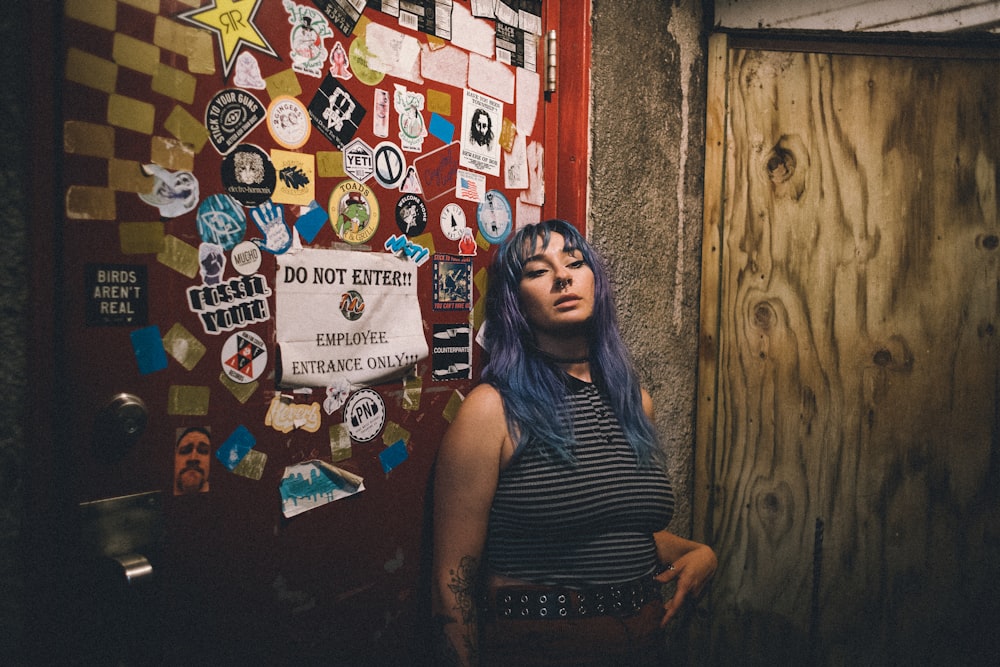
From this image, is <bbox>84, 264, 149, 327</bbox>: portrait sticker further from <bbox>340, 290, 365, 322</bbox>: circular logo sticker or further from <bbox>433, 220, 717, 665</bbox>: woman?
<bbox>433, 220, 717, 665</bbox>: woman

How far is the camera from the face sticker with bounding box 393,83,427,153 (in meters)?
1.45

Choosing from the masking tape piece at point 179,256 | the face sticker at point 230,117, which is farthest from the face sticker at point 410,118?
the masking tape piece at point 179,256

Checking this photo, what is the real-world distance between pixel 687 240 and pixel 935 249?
931mm

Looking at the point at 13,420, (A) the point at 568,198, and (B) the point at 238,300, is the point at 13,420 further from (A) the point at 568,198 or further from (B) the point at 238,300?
(A) the point at 568,198

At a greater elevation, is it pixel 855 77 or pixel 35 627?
pixel 855 77

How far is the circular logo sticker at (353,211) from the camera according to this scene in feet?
4.40

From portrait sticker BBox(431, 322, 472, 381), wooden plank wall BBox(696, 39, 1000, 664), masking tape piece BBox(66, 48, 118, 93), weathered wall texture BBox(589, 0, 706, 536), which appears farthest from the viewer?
wooden plank wall BBox(696, 39, 1000, 664)

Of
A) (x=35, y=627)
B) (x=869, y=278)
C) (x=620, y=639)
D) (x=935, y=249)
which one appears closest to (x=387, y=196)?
(x=35, y=627)

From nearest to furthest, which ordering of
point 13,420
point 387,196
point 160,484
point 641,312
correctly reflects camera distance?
point 13,420 < point 160,484 < point 387,196 < point 641,312

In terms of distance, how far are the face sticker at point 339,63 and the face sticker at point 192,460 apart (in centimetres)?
90

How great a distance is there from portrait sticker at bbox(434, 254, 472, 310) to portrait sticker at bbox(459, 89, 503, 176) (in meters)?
0.29

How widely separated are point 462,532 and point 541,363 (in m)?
0.50

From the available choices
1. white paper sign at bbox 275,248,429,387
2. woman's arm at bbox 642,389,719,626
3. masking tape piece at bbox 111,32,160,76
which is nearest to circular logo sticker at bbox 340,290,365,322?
white paper sign at bbox 275,248,429,387

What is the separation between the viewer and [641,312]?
6.46ft
